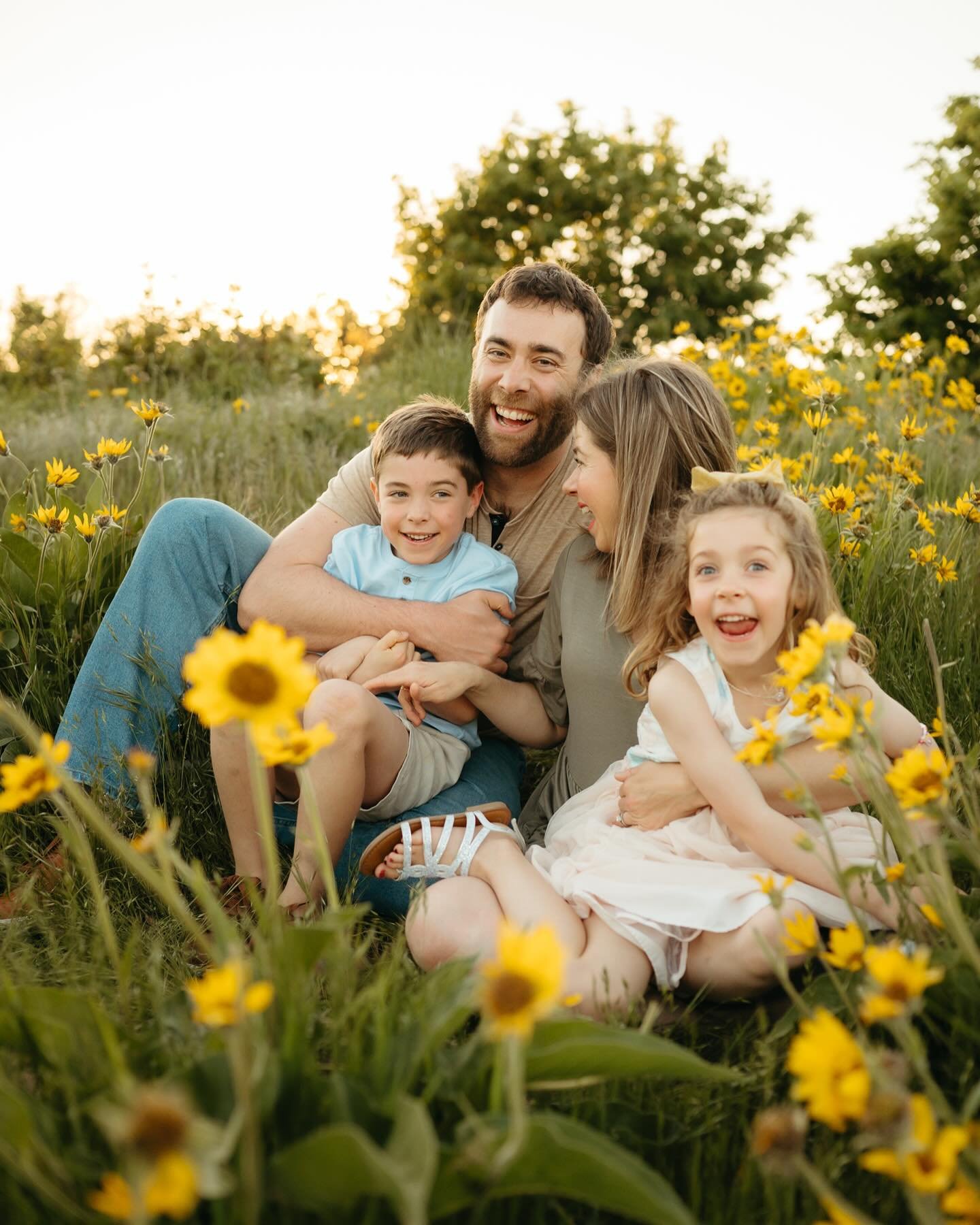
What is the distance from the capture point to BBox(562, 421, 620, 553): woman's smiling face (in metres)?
2.49

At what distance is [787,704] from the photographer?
6.71ft

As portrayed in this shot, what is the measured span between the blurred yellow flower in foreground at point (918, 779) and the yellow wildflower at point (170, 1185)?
33.9 inches

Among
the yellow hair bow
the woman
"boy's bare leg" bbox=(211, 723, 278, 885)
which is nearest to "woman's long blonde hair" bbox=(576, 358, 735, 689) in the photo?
the woman

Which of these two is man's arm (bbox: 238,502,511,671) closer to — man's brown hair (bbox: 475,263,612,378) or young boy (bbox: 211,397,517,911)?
young boy (bbox: 211,397,517,911)

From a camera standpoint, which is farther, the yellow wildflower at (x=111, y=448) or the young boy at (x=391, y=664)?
the yellow wildflower at (x=111, y=448)

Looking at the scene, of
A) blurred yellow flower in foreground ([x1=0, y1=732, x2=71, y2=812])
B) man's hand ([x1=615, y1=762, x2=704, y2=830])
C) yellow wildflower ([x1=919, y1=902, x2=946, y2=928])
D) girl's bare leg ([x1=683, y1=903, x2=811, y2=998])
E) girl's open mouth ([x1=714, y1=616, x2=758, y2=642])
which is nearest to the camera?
blurred yellow flower in foreground ([x1=0, y1=732, x2=71, y2=812])

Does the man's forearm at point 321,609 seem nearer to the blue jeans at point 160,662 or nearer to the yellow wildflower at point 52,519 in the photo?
the blue jeans at point 160,662

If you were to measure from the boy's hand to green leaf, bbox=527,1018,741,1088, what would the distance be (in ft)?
4.44

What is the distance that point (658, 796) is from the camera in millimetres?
2148

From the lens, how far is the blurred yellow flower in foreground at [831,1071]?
0.95m

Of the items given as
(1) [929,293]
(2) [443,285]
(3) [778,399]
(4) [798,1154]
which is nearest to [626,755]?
(4) [798,1154]

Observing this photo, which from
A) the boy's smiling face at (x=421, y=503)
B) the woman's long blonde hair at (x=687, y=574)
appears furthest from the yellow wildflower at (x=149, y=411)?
the woman's long blonde hair at (x=687, y=574)

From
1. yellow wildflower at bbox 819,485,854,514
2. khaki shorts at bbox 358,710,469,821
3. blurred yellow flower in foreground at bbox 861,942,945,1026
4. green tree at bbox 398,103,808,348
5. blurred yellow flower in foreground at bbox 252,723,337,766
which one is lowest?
khaki shorts at bbox 358,710,469,821

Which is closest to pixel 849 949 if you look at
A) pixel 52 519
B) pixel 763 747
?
pixel 763 747
